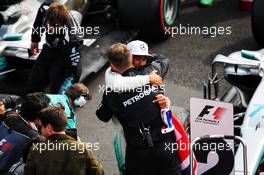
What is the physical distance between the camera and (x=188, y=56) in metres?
7.72

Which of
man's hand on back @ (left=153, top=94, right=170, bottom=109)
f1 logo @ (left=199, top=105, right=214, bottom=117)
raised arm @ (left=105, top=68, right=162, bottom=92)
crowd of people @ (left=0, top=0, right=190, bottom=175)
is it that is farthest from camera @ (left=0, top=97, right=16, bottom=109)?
f1 logo @ (left=199, top=105, right=214, bottom=117)

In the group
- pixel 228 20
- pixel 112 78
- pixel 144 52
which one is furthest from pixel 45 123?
pixel 228 20

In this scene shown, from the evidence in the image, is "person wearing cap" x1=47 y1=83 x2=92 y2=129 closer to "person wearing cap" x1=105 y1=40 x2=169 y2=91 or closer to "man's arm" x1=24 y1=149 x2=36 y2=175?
"person wearing cap" x1=105 y1=40 x2=169 y2=91

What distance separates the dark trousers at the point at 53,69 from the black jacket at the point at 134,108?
182 cm

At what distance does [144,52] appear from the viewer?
424 cm

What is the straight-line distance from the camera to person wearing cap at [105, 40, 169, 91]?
156 inches

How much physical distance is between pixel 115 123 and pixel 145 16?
3.56 m

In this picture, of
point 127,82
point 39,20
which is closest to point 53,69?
point 39,20

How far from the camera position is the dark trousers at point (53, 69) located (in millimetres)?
5844

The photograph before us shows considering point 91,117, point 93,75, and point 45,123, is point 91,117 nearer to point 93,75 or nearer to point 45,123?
point 93,75

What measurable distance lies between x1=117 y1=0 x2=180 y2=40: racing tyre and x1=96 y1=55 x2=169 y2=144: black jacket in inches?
141

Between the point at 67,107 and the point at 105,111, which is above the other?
the point at 105,111

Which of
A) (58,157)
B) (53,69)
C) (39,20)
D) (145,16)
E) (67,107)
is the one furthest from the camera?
(145,16)

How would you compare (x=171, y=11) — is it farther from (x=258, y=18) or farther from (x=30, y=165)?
(x=30, y=165)
